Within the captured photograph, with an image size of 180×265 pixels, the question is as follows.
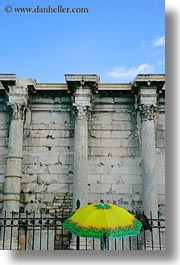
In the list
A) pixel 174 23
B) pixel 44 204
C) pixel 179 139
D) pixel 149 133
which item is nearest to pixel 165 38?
pixel 174 23

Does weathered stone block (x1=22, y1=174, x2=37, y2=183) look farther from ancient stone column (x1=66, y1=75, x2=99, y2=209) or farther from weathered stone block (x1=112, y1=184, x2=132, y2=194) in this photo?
weathered stone block (x1=112, y1=184, x2=132, y2=194)

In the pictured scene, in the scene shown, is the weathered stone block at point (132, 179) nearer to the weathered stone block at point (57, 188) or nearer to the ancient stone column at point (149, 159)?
the ancient stone column at point (149, 159)

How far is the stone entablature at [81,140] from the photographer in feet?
29.8

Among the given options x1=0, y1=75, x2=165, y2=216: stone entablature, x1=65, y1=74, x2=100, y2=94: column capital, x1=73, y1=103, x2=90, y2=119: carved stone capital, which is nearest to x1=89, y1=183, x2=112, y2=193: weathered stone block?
x1=0, y1=75, x2=165, y2=216: stone entablature

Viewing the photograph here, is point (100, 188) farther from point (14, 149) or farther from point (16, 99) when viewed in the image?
point (16, 99)

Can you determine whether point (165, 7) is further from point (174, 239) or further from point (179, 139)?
point (174, 239)

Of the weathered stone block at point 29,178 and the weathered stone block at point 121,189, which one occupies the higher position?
the weathered stone block at point 29,178

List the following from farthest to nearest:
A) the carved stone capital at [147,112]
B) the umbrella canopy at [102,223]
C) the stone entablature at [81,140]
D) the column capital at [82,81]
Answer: the carved stone capital at [147,112]
the column capital at [82,81]
the stone entablature at [81,140]
the umbrella canopy at [102,223]

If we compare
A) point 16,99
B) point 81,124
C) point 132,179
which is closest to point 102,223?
point 132,179

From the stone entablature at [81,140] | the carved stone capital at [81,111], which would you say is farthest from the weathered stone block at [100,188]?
the carved stone capital at [81,111]

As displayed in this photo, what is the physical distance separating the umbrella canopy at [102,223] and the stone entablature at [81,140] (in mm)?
3149

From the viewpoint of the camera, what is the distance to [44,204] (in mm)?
9062

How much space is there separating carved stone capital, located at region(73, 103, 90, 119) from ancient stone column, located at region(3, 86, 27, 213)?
127 cm

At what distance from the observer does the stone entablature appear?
357 inches
